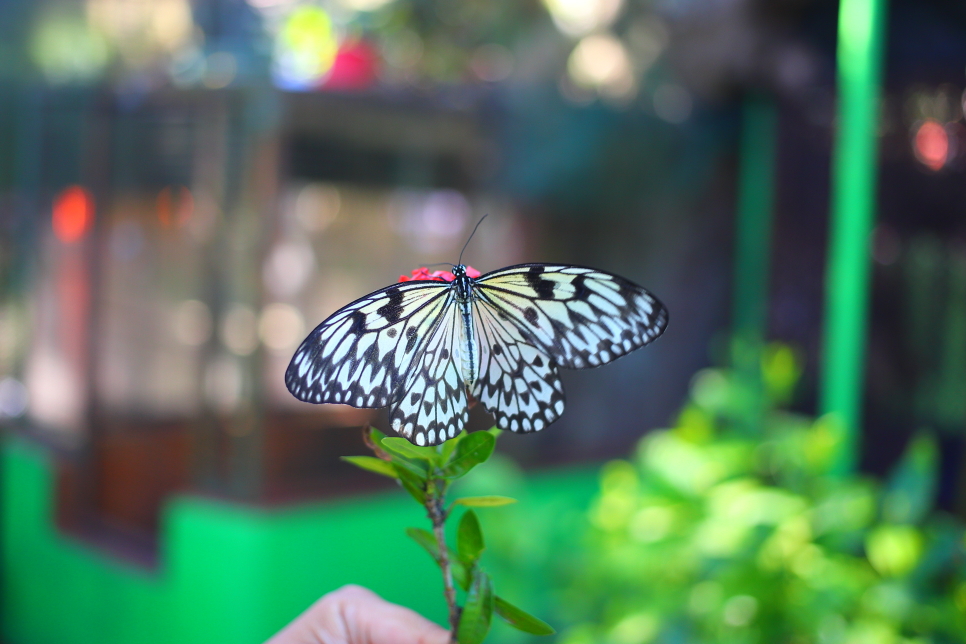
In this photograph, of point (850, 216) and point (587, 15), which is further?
point (587, 15)

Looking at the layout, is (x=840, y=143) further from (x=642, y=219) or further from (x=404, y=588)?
(x=404, y=588)

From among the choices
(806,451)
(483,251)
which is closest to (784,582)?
(806,451)

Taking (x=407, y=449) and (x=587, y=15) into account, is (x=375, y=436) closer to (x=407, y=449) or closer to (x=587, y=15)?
(x=407, y=449)

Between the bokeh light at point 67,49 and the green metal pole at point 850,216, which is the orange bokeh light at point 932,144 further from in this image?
the bokeh light at point 67,49

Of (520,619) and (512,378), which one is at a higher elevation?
(512,378)

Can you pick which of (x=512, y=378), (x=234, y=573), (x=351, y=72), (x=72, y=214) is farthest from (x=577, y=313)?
(x=72, y=214)

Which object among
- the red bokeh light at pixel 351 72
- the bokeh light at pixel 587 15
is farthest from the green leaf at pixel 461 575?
the bokeh light at pixel 587 15
